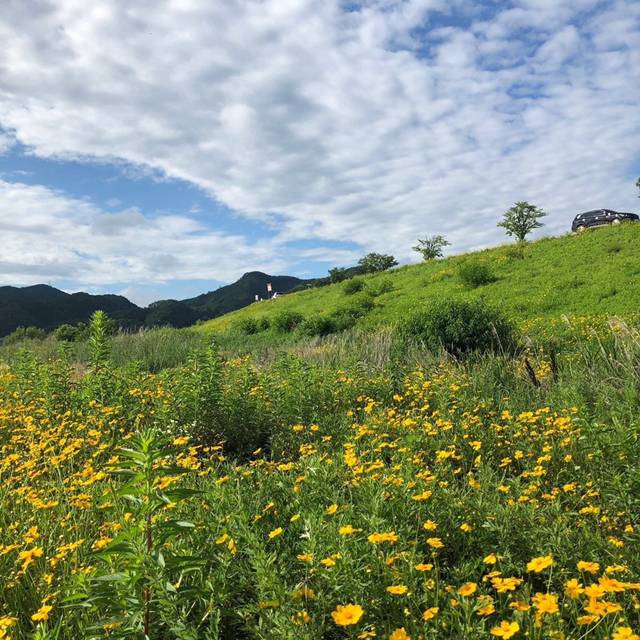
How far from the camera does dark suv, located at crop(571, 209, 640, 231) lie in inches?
1452

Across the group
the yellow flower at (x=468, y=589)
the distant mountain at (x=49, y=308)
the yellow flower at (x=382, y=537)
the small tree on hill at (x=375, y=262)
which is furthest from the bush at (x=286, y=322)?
the distant mountain at (x=49, y=308)

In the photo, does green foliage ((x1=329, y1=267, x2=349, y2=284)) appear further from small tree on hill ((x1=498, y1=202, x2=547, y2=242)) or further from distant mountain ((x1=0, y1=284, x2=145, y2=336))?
distant mountain ((x1=0, y1=284, x2=145, y2=336))

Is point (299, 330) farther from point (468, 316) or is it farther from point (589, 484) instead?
point (589, 484)

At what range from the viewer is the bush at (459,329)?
11.2m

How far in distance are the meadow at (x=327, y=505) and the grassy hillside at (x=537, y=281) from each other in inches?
356

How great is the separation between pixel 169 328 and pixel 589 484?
18.9 meters

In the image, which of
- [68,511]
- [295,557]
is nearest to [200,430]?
[68,511]

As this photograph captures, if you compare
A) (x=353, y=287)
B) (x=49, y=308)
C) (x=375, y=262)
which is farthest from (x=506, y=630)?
(x=49, y=308)

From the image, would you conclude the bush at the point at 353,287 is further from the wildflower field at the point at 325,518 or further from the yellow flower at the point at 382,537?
the yellow flower at the point at 382,537

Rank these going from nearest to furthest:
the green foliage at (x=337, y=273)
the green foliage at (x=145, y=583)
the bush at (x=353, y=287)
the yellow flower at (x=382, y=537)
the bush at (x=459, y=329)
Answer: the green foliage at (x=145, y=583) → the yellow flower at (x=382, y=537) → the bush at (x=459, y=329) → the bush at (x=353, y=287) → the green foliage at (x=337, y=273)

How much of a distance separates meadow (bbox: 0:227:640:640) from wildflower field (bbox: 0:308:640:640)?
0.06 ft

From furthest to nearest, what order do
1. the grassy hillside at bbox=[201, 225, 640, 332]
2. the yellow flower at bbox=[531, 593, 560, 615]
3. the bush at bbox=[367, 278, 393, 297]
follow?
the bush at bbox=[367, 278, 393, 297] → the grassy hillside at bbox=[201, 225, 640, 332] → the yellow flower at bbox=[531, 593, 560, 615]

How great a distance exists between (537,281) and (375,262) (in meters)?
54.9

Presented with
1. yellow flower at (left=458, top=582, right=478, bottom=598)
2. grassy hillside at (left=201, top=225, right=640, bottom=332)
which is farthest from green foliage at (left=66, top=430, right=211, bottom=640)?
grassy hillside at (left=201, top=225, right=640, bottom=332)
